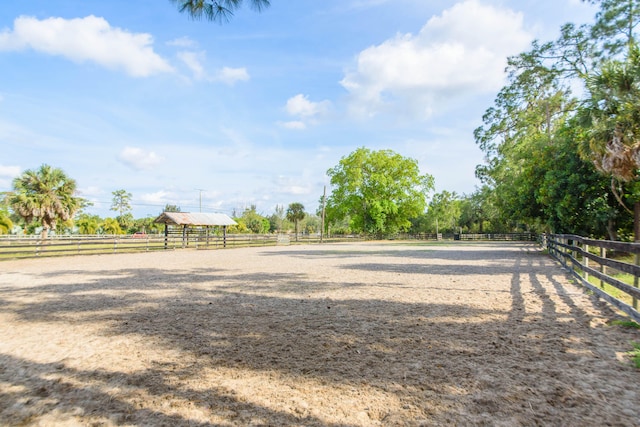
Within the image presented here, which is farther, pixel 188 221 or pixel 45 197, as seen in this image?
pixel 45 197

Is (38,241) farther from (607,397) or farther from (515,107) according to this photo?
(515,107)

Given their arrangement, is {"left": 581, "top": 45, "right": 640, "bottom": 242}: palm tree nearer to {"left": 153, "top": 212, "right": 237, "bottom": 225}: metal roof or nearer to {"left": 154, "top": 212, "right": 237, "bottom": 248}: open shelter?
{"left": 154, "top": 212, "right": 237, "bottom": 248}: open shelter

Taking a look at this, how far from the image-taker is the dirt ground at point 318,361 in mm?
2777

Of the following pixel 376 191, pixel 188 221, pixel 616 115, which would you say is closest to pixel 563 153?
pixel 616 115

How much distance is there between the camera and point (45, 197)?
31625 millimetres

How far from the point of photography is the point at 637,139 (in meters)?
11.0

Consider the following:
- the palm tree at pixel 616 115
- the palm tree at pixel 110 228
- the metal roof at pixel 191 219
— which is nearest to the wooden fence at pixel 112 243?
the metal roof at pixel 191 219

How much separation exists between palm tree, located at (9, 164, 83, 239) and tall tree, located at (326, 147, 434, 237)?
31.0m

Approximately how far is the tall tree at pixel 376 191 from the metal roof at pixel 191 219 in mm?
→ 20170

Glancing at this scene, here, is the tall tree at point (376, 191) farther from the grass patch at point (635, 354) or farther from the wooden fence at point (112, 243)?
the grass patch at point (635, 354)

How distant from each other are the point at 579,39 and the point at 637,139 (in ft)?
39.0

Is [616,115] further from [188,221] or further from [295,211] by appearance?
[295,211]

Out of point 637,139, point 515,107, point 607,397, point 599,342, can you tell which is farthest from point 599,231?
point 607,397

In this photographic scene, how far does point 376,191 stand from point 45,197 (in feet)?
121
